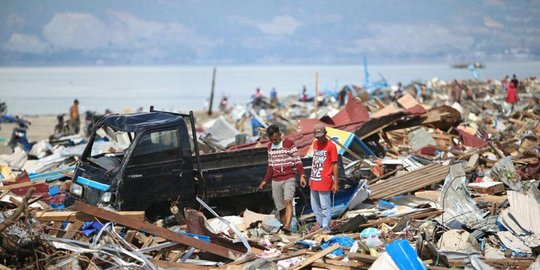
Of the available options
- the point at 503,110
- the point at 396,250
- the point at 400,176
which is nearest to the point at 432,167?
the point at 400,176

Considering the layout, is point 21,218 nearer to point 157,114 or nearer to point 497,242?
point 157,114

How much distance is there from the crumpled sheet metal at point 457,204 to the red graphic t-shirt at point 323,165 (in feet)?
5.48

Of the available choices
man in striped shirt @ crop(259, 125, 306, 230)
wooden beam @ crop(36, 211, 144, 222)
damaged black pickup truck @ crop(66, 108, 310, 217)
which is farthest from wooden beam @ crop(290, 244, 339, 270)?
damaged black pickup truck @ crop(66, 108, 310, 217)

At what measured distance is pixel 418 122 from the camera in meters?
15.2

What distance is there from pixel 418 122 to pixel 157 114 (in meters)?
7.26

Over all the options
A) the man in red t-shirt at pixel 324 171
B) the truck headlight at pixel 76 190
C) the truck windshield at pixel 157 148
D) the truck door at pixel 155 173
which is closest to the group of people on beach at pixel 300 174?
the man in red t-shirt at pixel 324 171

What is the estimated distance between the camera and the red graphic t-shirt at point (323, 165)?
8922 mm

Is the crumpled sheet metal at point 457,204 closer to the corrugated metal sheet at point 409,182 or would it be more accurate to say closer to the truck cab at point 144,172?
the corrugated metal sheet at point 409,182

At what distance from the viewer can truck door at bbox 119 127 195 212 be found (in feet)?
29.9

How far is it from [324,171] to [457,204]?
86.2 inches

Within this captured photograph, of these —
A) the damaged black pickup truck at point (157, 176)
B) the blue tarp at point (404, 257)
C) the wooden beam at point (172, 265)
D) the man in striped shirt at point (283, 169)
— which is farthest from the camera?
the man in striped shirt at point (283, 169)

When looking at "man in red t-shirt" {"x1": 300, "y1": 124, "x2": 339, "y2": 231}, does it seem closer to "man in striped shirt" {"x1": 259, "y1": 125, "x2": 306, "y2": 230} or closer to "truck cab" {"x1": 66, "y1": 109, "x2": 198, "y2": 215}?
"man in striped shirt" {"x1": 259, "y1": 125, "x2": 306, "y2": 230}

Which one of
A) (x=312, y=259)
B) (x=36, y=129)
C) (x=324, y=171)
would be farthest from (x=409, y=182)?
(x=36, y=129)

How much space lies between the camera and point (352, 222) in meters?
9.16
